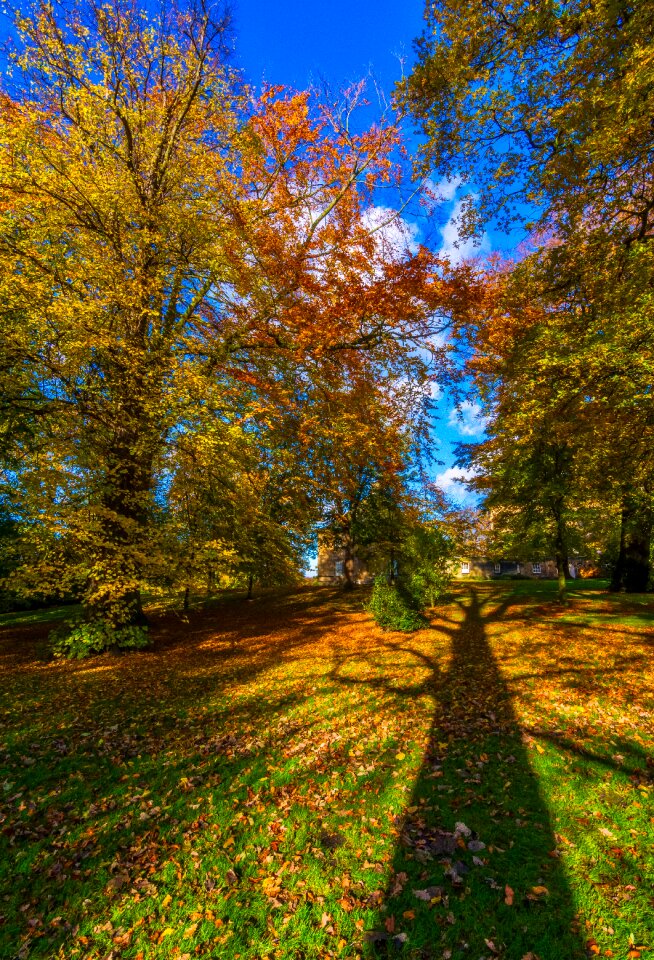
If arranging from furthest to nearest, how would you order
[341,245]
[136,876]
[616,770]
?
[341,245]
[616,770]
[136,876]

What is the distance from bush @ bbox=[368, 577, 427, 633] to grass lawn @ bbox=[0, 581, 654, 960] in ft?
15.0

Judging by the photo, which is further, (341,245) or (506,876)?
(341,245)

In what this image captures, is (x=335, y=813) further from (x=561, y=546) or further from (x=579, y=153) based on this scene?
(x=561, y=546)

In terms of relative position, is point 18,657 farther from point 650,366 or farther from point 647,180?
point 647,180

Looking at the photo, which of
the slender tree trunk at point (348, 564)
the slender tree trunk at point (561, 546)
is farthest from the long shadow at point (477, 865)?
the slender tree trunk at point (348, 564)

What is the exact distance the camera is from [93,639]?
1185 cm

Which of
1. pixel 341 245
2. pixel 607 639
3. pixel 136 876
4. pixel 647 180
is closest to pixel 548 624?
pixel 607 639

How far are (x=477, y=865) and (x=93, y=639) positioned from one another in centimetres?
1188

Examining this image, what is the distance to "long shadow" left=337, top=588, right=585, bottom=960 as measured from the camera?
3074mm

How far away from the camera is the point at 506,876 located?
3.61 metres

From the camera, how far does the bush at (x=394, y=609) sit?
14602 millimetres

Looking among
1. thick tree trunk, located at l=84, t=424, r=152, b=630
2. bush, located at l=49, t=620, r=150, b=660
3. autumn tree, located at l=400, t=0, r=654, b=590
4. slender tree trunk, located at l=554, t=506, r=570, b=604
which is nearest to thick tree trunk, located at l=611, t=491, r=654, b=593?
slender tree trunk, located at l=554, t=506, r=570, b=604

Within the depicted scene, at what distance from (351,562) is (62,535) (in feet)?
75.3

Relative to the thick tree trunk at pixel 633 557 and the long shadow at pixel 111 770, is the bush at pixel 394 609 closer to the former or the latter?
the long shadow at pixel 111 770
